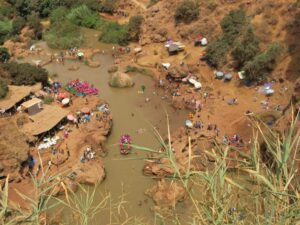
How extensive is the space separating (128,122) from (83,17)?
19250mm

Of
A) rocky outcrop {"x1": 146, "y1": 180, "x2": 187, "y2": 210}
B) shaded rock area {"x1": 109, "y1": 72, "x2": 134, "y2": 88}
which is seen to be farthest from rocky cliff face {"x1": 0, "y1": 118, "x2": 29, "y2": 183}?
shaded rock area {"x1": 109, "y1": 72, "x2": 134, "y2": 88}

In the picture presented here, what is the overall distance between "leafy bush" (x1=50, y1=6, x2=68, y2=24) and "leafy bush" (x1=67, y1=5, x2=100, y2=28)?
2.18 ft

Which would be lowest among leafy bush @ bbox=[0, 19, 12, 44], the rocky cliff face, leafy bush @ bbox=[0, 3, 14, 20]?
leafy bush @ bbox=[0, 19, 12, 44]

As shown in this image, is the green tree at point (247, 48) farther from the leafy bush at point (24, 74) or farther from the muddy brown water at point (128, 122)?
the leafy bush at point (24, 74)

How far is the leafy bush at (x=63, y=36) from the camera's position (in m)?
39.2

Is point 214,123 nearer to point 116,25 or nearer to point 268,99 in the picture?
point 268,99

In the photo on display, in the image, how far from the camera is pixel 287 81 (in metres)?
28.4

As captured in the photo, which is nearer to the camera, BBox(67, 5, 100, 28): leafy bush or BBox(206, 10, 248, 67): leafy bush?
BBox(206, 10, 248, 67): leafy bush

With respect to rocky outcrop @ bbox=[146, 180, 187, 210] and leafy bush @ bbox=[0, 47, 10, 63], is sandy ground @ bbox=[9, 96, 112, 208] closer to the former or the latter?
rocky outcrop @ bbox=[146, 180, 187, 210]

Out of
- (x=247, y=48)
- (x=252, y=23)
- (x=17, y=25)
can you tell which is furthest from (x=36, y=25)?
(x=247, y=48)

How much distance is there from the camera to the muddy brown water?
21.1 metres

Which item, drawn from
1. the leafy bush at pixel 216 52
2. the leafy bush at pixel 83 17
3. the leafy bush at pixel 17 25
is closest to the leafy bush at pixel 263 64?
the leafy bush at pixel 216 52

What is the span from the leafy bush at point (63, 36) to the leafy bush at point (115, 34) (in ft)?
7.24

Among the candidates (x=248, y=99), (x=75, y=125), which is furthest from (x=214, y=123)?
(x=75, y=125)
